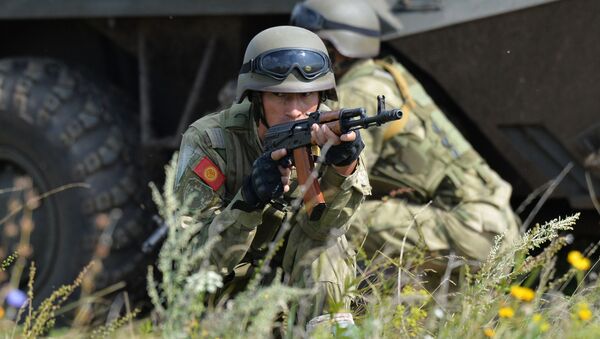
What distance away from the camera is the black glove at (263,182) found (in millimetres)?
3639

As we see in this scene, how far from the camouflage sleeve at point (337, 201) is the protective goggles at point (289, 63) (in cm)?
34

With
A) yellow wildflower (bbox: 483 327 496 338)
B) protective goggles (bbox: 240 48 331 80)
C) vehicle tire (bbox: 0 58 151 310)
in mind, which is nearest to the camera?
yellow wildflower (bbox: 483 327 496 338)

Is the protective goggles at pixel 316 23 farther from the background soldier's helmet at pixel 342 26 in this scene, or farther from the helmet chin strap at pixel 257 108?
the helmet chin strap at pixel 257 108

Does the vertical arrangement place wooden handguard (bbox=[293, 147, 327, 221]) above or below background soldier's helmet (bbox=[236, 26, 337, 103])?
below

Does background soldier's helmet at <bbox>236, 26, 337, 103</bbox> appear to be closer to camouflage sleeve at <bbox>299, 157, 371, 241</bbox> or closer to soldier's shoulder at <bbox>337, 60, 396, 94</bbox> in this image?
camouflage sleeve at <bbox>299, 157, 371, 241</bbox>

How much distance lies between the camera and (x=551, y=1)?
16.6 ft

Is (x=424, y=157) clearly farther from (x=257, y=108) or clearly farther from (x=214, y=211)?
(x=214, y=211)

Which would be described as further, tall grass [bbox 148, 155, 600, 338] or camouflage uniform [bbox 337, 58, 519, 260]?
camouflage uniform [bbox 337, 58, 519, 260]

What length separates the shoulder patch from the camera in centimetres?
395

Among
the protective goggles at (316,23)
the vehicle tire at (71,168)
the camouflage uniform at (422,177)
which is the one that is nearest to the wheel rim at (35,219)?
the vehicle tire at (71,168)

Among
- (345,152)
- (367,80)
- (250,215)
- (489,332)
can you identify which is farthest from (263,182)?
(367,80)

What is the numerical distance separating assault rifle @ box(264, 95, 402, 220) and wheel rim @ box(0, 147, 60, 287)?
2655 mm

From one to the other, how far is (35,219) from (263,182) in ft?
9.51

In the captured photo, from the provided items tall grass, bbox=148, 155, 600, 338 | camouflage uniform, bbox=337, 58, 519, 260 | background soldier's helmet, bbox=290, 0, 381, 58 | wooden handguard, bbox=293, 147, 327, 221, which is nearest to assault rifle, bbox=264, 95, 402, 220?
wooden handguard, bbox=293, 147, 327, 221
